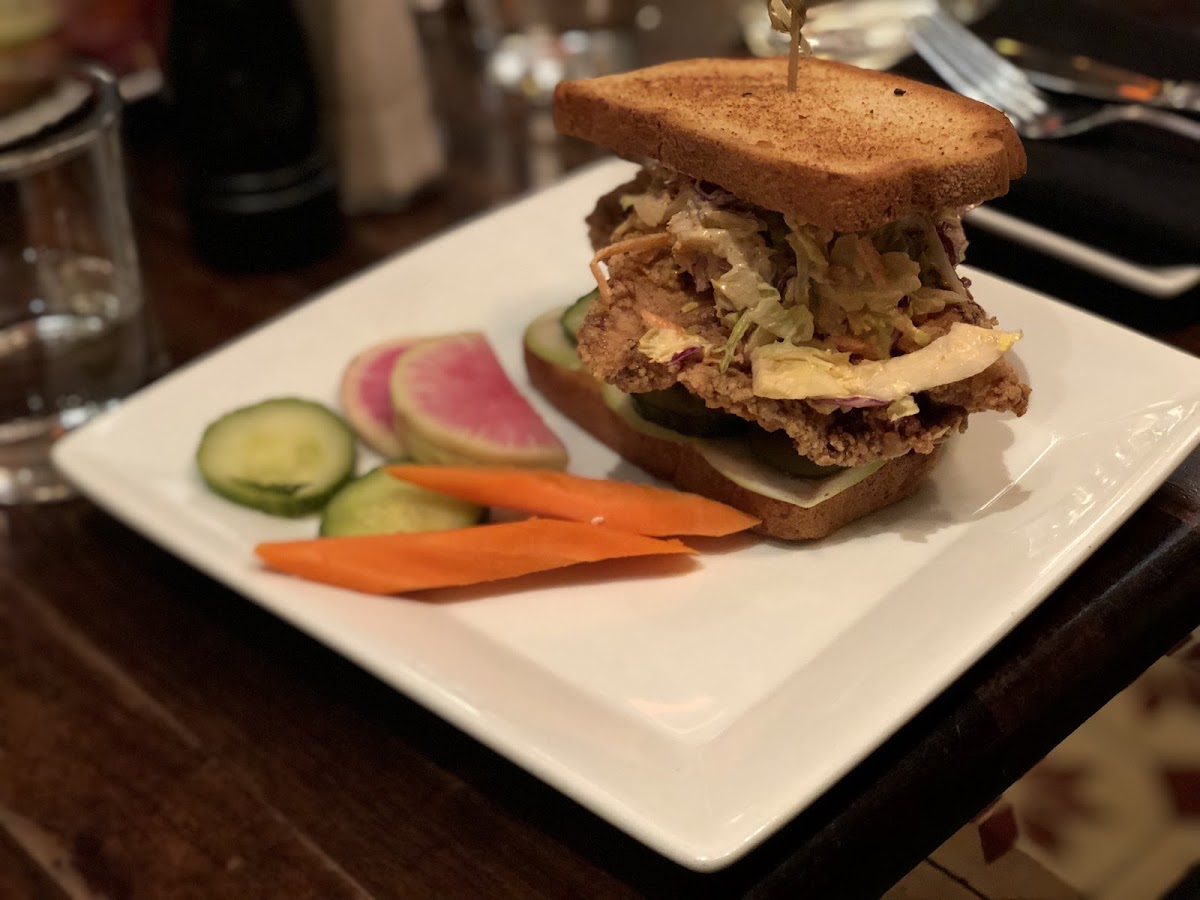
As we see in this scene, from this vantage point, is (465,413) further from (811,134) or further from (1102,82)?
(1102,82)

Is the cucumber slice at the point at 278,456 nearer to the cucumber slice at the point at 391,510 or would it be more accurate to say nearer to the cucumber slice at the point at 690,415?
the cucumber slice at the point at 391,510

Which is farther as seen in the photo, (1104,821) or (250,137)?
(250,137)

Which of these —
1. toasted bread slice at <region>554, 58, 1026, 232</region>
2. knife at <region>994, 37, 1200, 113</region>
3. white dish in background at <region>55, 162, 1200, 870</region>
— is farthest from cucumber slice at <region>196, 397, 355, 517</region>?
knife at <region>994, 37, 1200, 113</region>

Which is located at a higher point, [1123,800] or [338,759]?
[338,759]

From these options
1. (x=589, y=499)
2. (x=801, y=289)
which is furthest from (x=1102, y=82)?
(x=589, y=499)

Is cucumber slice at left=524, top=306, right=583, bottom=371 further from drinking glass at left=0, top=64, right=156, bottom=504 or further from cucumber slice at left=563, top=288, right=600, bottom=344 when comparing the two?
drinking glass at left=0, top=64, right=156, bottom=504
